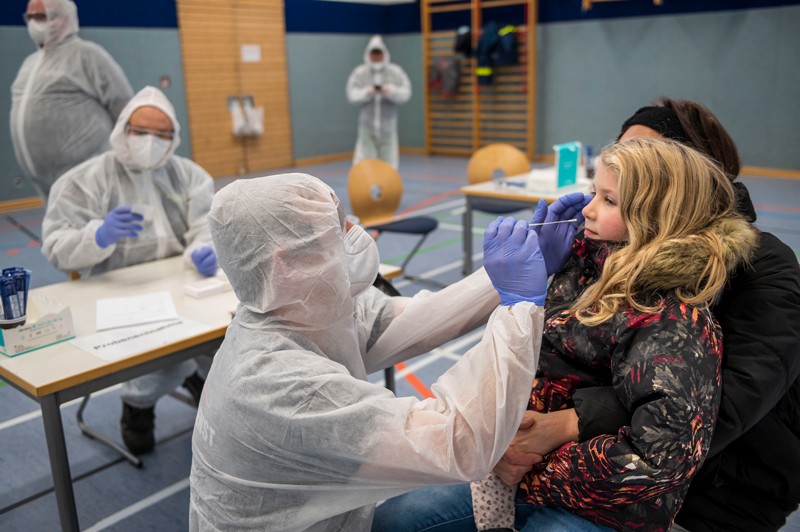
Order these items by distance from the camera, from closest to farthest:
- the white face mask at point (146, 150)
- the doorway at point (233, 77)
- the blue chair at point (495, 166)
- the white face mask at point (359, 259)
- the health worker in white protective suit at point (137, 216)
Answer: the white face mask at point (359, 259), the health worker in white protective suit at point (137, 216), the white face mask at point (146, 150), the blue chair at point (495, 166), the doorway at point (233, 77)

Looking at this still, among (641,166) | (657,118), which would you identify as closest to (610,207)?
(641,166)

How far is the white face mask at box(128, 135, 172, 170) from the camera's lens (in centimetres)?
271

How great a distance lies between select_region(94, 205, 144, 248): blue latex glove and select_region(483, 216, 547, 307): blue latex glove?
1620 mm

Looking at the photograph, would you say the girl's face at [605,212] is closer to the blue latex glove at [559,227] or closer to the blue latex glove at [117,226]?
the blue latex glove at [559,227]

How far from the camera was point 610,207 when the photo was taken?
4.82ft

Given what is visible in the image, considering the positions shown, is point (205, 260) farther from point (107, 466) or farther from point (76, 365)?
point (107, 466)

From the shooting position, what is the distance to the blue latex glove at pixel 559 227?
5.40 feet

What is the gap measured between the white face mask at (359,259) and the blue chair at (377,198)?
301 cm

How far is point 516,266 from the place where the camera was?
1344 millimetres

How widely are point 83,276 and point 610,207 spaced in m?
2.24

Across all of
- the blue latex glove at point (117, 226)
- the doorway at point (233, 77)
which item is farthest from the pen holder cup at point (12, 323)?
the doorway at point (233, 77)

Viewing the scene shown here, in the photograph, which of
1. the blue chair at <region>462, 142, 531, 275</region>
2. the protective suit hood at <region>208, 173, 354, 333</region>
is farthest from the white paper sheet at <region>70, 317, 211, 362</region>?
the blue chair at <region>462, 142, 531, 275</region>

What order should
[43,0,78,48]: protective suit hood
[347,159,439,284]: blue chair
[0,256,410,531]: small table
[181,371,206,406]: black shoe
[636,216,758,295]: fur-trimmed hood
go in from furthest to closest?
[347,159,439,284]: blue chair, [43,0,78,48]: protective suit hood, [181,371,206,406]: black shoe, [0,256,410,531]: small table, [636,216,758,295]: fur-trimmed hood

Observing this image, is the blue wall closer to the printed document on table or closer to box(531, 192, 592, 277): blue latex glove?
the printed document on table
